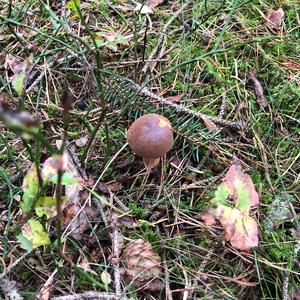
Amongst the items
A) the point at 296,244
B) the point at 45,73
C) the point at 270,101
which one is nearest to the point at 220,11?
the point at 270,101

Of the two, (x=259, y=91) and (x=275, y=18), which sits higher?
(x=275, y=18)

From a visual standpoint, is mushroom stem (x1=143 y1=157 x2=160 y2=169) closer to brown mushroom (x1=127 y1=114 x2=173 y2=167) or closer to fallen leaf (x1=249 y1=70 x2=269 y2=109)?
brown mushroom (x1=127 y1=114 x2=173 y2=167)

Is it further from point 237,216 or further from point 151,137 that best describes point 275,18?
point 237,216

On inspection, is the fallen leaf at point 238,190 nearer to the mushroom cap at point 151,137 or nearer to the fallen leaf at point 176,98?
the mushroom cap at point 151,137

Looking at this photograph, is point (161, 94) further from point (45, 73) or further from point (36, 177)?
point (36, 177)

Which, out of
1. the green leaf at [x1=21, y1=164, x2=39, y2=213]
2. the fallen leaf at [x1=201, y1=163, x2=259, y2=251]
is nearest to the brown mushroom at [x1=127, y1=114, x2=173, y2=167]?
the fallen leaf at [x1=201, y1=163, x2=259, y2=251]

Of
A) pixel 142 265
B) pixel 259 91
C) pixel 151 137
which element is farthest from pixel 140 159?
pixel 259 91

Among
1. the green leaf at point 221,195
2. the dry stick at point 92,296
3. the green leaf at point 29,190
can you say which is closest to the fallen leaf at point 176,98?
the green leaf at point 221,195
